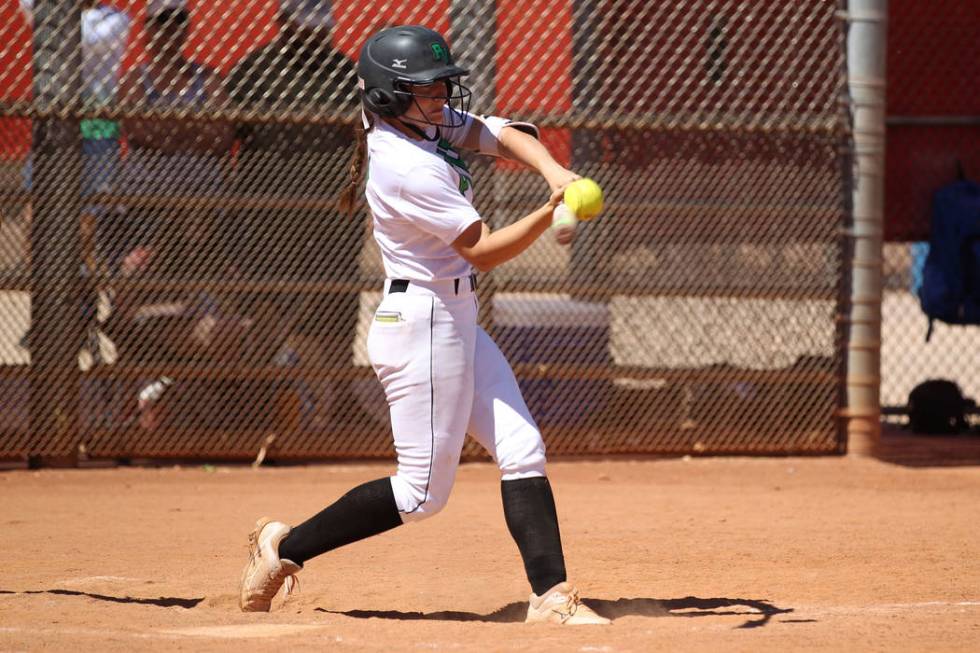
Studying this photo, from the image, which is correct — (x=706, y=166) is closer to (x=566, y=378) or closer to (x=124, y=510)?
(x=566, y=378)

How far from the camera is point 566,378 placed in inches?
282

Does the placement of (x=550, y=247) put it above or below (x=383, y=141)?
below

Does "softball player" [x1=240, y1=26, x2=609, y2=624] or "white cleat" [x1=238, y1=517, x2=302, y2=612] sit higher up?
"softball player" [x1=240, y1=26, x2=609, y2=624]

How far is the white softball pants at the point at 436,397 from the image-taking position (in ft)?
12.0

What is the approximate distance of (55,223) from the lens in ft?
22.3

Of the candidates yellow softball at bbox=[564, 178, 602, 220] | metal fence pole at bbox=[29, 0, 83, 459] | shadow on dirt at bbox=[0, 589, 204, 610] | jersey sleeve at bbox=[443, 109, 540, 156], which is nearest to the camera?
yellow softball at bbox=[564, 178, 602, 220]

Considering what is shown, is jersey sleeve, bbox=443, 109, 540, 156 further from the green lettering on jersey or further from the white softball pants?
the white softball pants

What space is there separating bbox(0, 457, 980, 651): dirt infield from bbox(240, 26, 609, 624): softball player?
32 centimetres

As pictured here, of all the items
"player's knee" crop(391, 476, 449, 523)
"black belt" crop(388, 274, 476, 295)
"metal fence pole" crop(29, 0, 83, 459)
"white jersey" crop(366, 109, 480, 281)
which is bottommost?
"metal fence pole" crop(29, 0, 83, 459)

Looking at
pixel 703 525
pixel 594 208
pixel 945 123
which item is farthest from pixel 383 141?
pixel 945 123

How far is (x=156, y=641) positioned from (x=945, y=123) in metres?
6.60

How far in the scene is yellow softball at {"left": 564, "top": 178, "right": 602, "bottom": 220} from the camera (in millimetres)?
3225

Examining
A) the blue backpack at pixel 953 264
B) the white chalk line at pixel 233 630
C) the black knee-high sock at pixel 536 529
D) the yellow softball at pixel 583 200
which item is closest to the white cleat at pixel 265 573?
the white chalk line at pixel 233 630

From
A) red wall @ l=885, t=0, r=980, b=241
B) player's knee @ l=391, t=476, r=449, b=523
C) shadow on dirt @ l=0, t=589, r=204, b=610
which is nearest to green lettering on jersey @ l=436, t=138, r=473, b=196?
player's knee @ l=391, t=476, r=449, b=523
